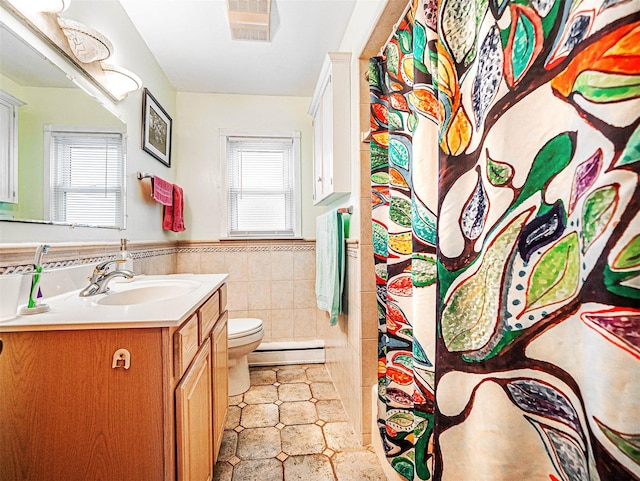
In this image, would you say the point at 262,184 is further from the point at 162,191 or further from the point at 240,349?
the point at 240,349

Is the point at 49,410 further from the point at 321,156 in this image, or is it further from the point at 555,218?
the point at 321,156

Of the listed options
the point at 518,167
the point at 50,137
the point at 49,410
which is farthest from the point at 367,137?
the point at 49,410

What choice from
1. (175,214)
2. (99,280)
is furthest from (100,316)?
(175,214)

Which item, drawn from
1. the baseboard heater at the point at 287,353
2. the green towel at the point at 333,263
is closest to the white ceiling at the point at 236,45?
the green towel at the point at 333,263

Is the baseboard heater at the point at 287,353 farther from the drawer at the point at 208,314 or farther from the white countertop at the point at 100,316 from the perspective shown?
the white countertop at the point at 100,316

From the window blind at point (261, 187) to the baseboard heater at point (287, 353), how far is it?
3.18 feet

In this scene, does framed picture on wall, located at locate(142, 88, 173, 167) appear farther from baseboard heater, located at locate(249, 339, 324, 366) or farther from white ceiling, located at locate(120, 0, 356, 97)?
baseboard heater, located at locate(249, 339, 324, 366)

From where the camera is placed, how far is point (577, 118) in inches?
20.1

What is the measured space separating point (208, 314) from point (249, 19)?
65.9 inches

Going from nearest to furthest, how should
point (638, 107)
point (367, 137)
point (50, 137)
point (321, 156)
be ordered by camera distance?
point (638, 107) < point (50, 137) < point (367, 137) < point (321, 156)

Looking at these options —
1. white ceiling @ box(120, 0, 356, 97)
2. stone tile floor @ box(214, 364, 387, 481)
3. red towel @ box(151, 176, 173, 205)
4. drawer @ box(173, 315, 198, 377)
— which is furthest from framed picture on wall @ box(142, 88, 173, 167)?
stone tile floor @ box(214, 364, 387, 481)

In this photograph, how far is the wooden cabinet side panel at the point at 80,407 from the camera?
32.9 inches

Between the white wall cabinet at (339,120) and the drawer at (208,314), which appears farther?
the white wall cabinet at (339,120)

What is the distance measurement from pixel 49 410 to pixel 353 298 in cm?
134
